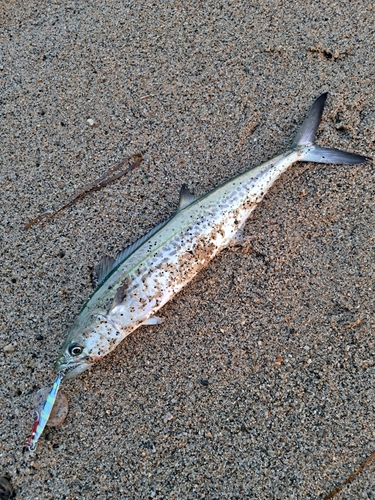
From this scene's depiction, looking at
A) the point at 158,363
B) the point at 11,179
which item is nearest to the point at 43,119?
the point at 11,179

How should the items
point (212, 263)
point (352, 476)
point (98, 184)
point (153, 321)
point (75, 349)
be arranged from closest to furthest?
point (352, 476), point (75, 349), point (153, 321), point (212, 263), point (98, 184)

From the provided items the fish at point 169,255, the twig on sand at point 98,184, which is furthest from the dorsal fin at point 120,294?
the twig on sand at point 98,184

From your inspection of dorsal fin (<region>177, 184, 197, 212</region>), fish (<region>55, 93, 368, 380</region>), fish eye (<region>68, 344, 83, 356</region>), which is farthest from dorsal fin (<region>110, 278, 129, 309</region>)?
dorsal fin (<region>177, 184, 197, 212</region>)

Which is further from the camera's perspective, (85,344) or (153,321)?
(153,321)

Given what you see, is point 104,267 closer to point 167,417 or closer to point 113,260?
point 113,260

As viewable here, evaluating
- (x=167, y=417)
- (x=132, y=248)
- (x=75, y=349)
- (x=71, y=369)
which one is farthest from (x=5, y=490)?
(x=132, y=248)

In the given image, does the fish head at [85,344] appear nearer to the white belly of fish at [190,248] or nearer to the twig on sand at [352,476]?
the white belly of fish at [190,248]

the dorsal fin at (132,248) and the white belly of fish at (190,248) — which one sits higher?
the dorsal fin at (132,248)
